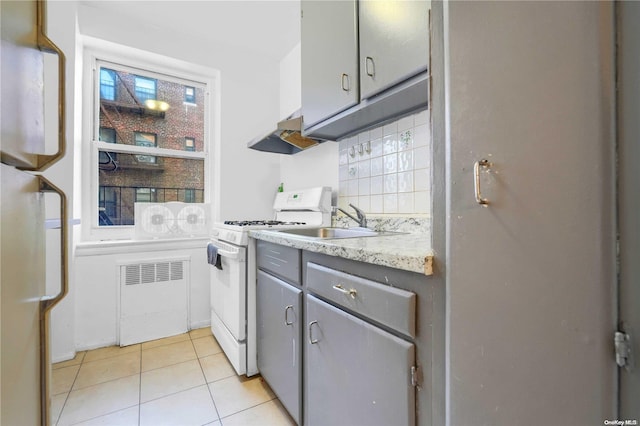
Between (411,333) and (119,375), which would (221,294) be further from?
(411,333)

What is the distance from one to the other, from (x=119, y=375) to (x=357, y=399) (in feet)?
5.57

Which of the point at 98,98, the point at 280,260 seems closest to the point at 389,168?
the point at 280,260

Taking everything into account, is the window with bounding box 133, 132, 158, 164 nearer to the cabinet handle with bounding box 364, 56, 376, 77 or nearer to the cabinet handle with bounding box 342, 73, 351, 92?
the cabinet handle with bounding box 342, 73, 351, 92

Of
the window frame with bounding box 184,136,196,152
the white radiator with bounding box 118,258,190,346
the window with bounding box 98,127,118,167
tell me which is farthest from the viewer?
the window frame with bounding box 184,136,196,152

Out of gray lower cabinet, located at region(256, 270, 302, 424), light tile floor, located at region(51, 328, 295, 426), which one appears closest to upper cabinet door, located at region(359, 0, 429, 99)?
gray lower cabinet, located at region(256, 270, 302, 424)

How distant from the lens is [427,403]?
71 cm

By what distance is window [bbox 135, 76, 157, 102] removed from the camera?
2.44 metres

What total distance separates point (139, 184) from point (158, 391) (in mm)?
1656

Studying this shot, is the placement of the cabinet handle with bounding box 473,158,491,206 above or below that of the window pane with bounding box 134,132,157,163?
below

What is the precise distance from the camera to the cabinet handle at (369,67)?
1259 mm

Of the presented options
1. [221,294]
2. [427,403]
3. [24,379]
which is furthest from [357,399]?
[221,294]

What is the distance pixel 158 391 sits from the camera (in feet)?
5.24

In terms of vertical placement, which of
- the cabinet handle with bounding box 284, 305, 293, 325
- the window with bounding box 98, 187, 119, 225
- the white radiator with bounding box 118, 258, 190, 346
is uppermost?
the window with bounding box 98, 187, 119, 225

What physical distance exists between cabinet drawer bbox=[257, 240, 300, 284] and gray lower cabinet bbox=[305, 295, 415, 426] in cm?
16
